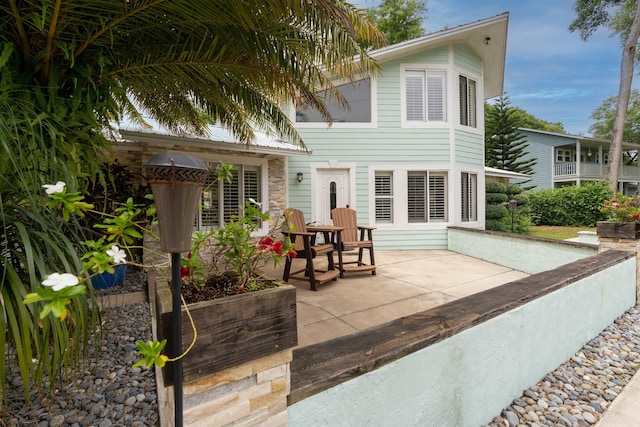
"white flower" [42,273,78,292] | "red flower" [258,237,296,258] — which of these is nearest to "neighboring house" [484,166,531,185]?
"red flower" [258,237,296,258]

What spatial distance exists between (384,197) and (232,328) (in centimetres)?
715

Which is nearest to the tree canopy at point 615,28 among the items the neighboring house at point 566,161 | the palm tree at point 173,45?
the neighboring house at point 566,161

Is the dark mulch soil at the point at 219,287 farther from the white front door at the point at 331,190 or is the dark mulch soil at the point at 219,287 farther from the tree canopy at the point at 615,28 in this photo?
the tree canopy at the point at 615,28

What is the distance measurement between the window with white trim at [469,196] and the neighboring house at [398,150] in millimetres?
342

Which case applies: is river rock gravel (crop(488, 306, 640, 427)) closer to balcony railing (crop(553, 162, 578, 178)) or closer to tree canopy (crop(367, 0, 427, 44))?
tree canopy (crop(367, 0, 427, 44))

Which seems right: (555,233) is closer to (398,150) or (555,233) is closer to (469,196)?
(469,196)

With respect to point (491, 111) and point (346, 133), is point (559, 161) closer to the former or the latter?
point (491, 111)

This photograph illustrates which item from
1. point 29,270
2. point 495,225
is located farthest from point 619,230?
point 495,225

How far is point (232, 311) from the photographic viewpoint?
0.97 meters

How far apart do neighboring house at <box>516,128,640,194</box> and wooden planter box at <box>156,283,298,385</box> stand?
81.2 feet

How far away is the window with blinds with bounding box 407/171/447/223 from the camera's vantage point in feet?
25.8

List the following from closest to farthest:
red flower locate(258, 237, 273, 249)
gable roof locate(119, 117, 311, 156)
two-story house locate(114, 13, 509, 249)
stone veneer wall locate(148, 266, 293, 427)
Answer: stone veneer wall locate(148, 266, 293, 427) < red flower locate(258, 237, 273, 249) < gable roof locate(119, 117, 311, 156) < two-story house locate(114, 13, 509, 249)

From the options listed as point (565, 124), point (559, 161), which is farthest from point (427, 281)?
point (565, 124)

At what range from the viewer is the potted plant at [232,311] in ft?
3.00
